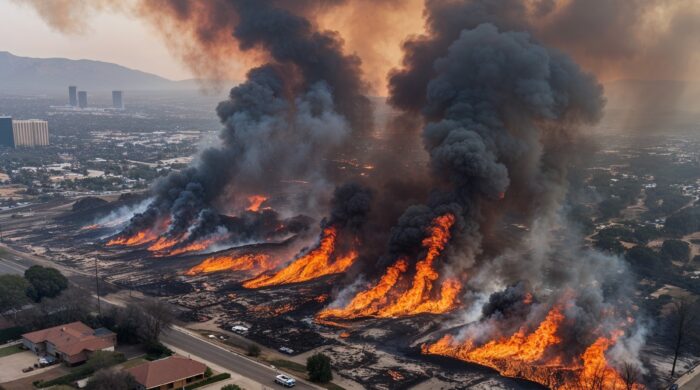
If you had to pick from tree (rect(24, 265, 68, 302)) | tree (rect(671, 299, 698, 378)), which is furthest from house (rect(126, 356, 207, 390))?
tree (rect(671, 299, 698, 378))

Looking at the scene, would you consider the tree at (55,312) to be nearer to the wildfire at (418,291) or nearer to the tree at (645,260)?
the wildfire at (418,291)

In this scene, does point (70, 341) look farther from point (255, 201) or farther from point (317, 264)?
point (255, 201)

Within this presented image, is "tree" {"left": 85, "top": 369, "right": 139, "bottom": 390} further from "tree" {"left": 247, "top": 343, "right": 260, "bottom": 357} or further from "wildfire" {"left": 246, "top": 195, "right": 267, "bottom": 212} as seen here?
"wildfire" {"left": 246, "top": 195, "right": 267, "bottom": 212}

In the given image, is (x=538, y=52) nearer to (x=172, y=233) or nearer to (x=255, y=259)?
(x=255, y=259)

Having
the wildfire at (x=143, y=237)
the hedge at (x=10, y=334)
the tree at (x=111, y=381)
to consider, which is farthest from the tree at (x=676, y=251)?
the hedge at (x=10, y=334)

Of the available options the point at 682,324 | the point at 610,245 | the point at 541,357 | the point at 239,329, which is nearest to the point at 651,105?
the point at 610,245

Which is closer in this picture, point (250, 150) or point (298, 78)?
point (250, 150)

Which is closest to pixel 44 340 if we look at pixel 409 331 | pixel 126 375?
pixel 126 375

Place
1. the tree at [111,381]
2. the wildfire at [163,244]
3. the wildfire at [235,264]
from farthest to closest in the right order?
the wildfire at [163,244] < the wildfire at [235,264] < the tree at [111,381]
